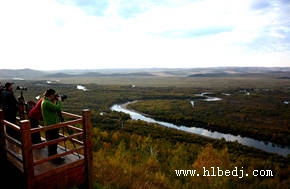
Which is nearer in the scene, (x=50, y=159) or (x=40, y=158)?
(x=50, y=159)

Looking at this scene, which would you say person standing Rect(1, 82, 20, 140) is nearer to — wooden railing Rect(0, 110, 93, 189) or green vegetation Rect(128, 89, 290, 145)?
A: wooden railing Rect(0, 110, 93, 189)

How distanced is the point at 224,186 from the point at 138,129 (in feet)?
101

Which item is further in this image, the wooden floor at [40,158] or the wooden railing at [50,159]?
the wooden floor at [40,158]

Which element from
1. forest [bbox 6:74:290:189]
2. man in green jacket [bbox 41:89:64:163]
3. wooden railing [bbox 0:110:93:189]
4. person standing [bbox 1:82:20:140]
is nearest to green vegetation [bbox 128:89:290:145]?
forest [bbox 6:74:290:189]

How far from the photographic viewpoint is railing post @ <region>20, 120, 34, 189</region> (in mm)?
4883

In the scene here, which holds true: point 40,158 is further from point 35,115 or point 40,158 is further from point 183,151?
point 183,151

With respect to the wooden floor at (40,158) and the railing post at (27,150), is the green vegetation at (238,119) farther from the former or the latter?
the railing post at (27,150)

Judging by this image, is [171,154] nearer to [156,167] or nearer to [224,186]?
[156,167]

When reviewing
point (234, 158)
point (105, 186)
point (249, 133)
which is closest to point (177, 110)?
point (249, 133)

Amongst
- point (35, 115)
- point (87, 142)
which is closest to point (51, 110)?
point (35, 115)

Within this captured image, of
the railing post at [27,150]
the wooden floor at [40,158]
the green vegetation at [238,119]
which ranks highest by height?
the railing post at [27,150]

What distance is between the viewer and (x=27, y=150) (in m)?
4.97

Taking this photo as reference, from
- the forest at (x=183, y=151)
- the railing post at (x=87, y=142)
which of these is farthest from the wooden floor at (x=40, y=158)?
the forest at (x=183, y=151)

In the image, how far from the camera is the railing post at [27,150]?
16.0ft
